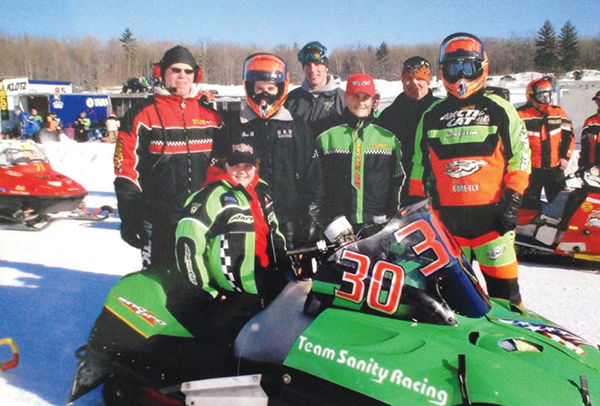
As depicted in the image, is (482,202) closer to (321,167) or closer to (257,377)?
(321,167)

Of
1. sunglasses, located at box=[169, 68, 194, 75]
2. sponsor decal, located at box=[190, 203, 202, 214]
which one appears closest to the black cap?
sponsor decal, located at box=[190, 203, 202, 214]

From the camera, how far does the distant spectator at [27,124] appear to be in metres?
2.58

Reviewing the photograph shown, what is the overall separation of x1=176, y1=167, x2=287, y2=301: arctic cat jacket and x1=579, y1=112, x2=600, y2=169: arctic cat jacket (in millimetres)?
3572

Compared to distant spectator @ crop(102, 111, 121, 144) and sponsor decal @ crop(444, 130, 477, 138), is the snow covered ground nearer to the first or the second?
distant spectator @ crop(102, 111, 121, 144)

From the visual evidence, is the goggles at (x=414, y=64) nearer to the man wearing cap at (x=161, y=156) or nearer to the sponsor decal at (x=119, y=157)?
the man wearing cap at (x=161, y=156)

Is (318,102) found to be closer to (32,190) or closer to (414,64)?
(414,64)

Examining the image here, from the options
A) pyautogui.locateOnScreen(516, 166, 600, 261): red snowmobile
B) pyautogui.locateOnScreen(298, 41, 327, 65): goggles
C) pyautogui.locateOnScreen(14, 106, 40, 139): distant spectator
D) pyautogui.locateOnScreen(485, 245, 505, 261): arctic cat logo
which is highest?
pyautogui.locateOnScreen(298, 41, 327, 65): goggles

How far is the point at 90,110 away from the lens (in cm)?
236

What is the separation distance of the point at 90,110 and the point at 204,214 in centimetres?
94

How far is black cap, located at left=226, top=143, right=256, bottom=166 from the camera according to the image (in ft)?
6.45

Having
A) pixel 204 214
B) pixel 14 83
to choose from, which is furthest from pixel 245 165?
pixel 14 83

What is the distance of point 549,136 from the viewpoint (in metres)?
4.05

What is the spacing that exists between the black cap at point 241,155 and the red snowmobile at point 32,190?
8.01 ft

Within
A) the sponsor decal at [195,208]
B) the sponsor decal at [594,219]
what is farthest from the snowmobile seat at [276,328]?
the sponsor decal at [594,219]
